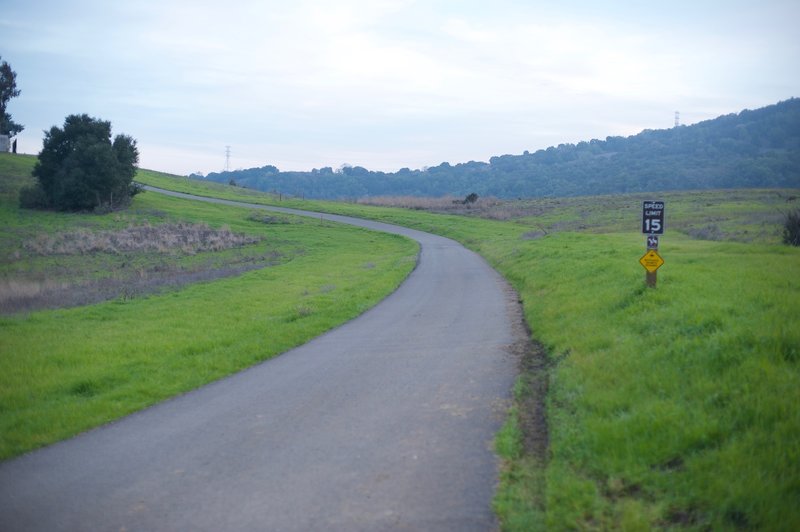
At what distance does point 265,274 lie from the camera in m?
25.8

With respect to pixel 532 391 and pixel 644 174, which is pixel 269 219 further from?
pixel 644 174

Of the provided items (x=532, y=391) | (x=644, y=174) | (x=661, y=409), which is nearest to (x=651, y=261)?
(x=532, y=391)

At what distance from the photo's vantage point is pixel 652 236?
A: 519 inches

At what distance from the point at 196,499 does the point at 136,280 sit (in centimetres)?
2181

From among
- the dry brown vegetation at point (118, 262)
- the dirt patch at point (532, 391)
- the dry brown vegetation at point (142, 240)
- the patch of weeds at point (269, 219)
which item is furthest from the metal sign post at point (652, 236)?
the patch of weeds at point (269, 219)

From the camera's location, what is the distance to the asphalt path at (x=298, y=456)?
5402mm

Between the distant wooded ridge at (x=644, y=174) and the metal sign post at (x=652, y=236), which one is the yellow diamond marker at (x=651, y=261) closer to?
the metal sign post at (x=652, y=236)

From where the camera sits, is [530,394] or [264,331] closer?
[530,394]

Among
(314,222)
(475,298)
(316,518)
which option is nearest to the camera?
(316,518)

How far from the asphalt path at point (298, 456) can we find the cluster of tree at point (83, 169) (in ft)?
157

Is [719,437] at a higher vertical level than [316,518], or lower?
higher

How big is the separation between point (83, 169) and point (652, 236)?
5117cm

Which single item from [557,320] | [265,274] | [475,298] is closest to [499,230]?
[265,274]

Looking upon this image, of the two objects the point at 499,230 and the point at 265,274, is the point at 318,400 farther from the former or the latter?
the point at 499,230
